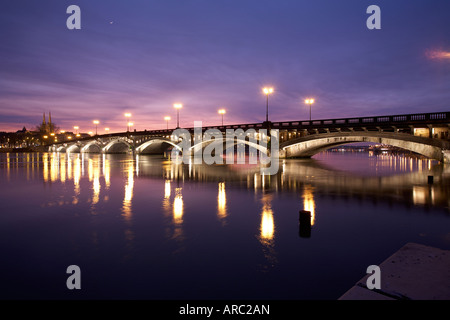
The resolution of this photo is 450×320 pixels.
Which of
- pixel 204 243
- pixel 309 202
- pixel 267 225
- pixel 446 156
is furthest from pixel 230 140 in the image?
pixel 204 243

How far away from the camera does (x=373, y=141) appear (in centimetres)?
4203

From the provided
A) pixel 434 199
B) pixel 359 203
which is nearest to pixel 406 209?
pixel 359 203

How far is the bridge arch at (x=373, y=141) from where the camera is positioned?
1396 inches

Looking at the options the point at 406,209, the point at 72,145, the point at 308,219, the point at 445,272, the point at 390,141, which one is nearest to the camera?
the point at 445,272

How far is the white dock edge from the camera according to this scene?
455cm

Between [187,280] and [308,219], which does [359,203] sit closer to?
[308,219]

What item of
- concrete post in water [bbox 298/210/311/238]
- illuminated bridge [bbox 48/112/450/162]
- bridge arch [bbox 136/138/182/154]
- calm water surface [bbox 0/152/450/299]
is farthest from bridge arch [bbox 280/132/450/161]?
bridge arch [bbox 136/138/182/154]

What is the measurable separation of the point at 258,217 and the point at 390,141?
37.4m

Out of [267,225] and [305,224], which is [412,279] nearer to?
[305,224]

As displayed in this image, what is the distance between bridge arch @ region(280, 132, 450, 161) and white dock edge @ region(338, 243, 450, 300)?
36548 millimetres

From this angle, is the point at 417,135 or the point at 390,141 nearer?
the point at 417,135

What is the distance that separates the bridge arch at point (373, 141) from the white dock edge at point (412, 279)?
3655cm
